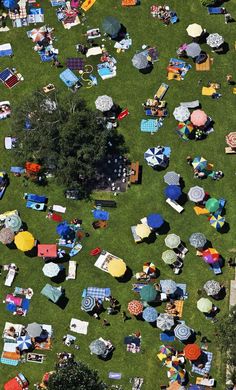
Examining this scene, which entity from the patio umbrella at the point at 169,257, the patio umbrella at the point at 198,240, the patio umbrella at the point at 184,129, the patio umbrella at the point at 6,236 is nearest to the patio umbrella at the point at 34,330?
the patio umbrella at the point at 6,236

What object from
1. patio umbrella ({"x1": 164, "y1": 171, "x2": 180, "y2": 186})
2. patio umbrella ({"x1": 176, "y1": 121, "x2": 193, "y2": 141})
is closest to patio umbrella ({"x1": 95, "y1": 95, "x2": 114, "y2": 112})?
patio umbrella ({"x1": 176, "y1": 121, "x2": 193, "y2": 141})

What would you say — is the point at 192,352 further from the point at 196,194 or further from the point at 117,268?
the point at 196,194

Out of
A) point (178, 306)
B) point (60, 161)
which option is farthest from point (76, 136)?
point (178, 306)

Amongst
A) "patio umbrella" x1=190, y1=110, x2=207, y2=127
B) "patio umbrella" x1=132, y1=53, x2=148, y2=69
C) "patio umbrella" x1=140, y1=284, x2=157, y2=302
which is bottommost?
"patio umbrella" x1=140, y1=284, x2=157, y2=302

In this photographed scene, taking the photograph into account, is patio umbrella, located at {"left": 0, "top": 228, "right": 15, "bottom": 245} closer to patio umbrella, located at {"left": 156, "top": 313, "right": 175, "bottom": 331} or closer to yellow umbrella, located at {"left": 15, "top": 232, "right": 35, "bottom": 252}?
yellow umbrella, located at {"left": 15, "top": 232, "right": 35, "bottom": 252}

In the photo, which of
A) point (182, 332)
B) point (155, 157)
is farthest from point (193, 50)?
point (182, 332)

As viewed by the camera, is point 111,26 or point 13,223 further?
point 111,26

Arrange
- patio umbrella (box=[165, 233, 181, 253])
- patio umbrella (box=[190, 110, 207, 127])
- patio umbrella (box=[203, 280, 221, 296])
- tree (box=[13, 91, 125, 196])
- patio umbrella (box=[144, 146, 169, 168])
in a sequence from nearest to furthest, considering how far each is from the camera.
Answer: patio umbrella (box=[203, 280, 221, 296]) → tree (box=[13, 91, 125, 196]) → patio umbrella (box=[165, 233, 181, 253]) → patio umbrella (box=[190, 110, 207, 127]) → patio umbrella (box=[144, 146, 169, 168])
